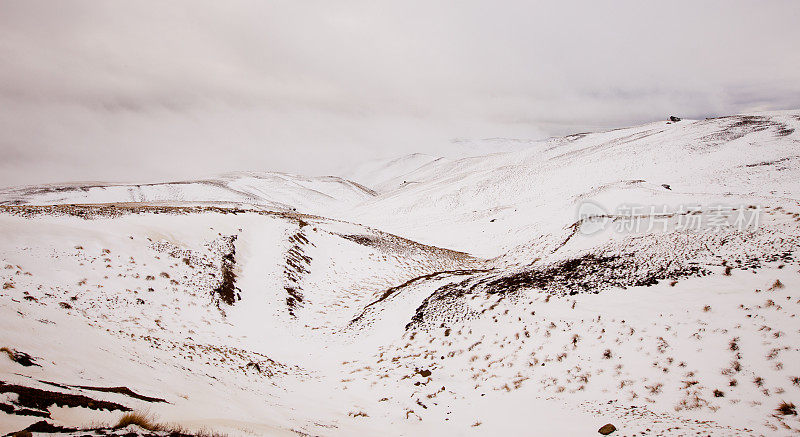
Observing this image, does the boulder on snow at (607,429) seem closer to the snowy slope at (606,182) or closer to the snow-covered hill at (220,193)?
the snowy slope at (606,182)

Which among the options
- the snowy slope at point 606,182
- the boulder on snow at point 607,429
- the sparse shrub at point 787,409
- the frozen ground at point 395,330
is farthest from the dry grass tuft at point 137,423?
the snowy slope at point 606,182

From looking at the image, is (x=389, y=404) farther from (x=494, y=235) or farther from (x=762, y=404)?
(x=494, y=235)

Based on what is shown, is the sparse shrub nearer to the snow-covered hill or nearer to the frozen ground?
the frozen ground

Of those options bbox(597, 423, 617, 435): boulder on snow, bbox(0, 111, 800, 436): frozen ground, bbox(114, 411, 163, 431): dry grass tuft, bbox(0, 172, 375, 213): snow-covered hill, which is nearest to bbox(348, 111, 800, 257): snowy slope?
bbox(0, 111, 800, 436): frozen ground

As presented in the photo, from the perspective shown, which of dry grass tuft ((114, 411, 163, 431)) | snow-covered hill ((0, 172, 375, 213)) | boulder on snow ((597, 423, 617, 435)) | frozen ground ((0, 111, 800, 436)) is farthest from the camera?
snow-covered hill ((0, 172, 375, 213))

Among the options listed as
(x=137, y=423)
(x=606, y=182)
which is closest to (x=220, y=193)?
(x=606, y=182)

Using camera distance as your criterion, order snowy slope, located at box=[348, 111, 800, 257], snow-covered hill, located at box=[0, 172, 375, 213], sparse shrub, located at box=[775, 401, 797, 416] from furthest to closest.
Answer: snow-covered hill, located at box=[0, 172, 375, 213], snowy slope, located at box=[348, 111, 800, 257], sparse shrub, located at box=[775, 401, 797, 416]
